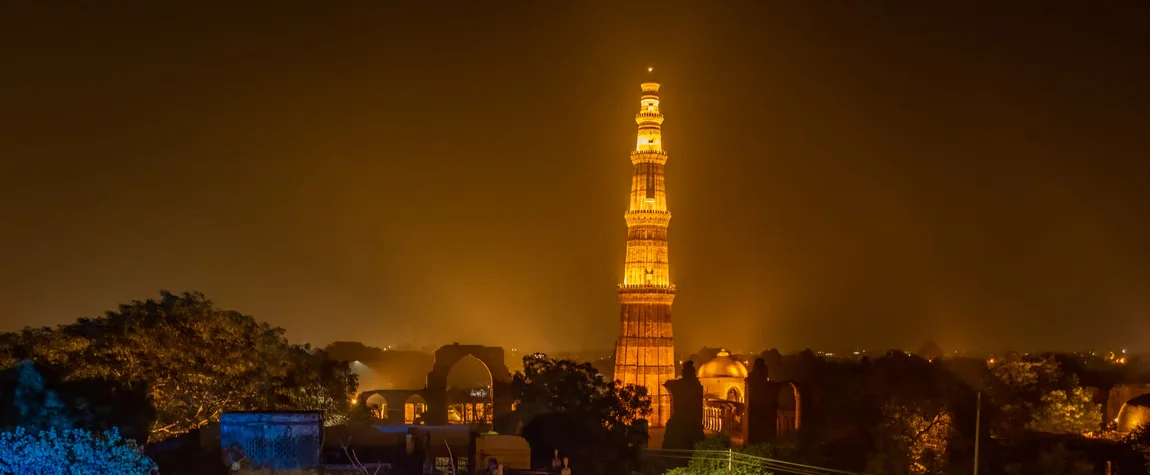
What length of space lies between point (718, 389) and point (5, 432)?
154ft

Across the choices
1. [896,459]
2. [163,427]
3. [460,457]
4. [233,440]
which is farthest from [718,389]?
A: [233,440]

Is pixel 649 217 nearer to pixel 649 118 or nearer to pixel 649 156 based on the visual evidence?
pixel 649 156

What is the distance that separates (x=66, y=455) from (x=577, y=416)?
922 inches

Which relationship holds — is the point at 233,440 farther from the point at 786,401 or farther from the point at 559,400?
the point at 786,401

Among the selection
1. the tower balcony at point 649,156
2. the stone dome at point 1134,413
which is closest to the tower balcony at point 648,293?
the tower balcony at point 649,156

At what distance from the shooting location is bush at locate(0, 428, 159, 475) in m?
19.1

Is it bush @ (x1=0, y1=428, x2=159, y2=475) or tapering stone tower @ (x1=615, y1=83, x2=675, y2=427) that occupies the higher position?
tapering stone tower @ (x1=615, y1=83, x2=675, y2=427)

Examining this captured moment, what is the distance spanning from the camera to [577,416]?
4081 cm

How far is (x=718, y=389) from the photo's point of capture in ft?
204

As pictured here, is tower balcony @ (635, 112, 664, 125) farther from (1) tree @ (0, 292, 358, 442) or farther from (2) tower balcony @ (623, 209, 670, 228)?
(1) tree @ (0, 292, 358, 442)

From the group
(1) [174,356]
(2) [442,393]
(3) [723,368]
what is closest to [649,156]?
(3) [723,368]

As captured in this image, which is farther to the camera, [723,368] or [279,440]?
[723,368]

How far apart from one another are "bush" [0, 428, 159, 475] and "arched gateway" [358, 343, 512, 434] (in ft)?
110

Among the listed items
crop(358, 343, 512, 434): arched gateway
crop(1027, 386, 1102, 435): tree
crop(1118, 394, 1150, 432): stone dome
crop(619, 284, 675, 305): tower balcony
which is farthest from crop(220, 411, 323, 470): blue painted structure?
crop(619, 284, 675, 305): tower balcony
